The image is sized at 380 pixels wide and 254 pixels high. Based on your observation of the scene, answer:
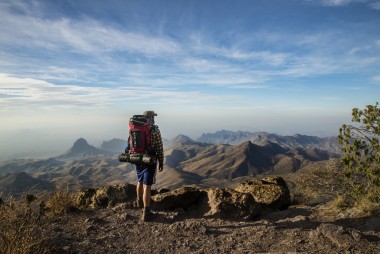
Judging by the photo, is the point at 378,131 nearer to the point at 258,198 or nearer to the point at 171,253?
the point at 258,198

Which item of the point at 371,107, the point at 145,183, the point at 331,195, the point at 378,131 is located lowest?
the point at 331,195

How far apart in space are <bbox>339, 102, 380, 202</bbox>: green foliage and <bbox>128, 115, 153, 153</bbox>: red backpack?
788cm

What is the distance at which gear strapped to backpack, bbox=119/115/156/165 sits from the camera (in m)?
9.65

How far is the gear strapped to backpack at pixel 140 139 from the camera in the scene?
9.65 meters

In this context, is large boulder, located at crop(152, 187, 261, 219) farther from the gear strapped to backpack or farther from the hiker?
the gear strapped to backpack

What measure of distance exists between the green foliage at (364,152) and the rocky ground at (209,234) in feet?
6.73

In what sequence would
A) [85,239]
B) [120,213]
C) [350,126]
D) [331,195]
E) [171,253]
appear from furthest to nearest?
1. [331,195]
2. [350,126]
3. [120,213]
4. [85,239]
5. [171,253]

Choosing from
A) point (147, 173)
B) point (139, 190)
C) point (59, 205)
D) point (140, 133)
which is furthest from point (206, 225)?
point (59, 205)

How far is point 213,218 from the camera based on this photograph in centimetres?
995

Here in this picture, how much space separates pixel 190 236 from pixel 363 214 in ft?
18.6

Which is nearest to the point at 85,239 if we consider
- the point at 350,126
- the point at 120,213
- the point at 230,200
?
the point at 120,213

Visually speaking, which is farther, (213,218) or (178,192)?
(178,192)

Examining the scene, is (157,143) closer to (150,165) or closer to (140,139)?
(140,139)

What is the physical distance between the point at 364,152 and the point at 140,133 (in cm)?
871
